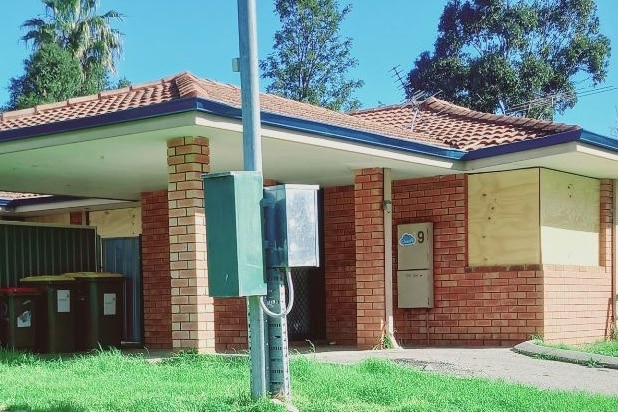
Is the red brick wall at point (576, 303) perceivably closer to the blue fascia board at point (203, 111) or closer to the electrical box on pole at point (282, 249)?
the blue fascia board at point (203, 111)

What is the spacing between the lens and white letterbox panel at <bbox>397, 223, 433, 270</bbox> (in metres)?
13.9

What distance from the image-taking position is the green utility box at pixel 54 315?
44.0 feet

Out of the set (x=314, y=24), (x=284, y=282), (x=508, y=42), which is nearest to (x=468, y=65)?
(x=508, y=42)

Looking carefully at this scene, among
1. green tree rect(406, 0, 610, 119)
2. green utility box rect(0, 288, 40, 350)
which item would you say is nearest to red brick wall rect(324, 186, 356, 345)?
green utility box rect(0, 288, 40, 350)

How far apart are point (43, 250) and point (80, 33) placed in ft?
76.6

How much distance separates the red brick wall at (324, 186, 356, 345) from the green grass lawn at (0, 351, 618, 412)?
520 cm

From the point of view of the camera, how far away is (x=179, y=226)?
34.6 ft

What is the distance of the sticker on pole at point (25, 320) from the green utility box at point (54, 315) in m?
0.18

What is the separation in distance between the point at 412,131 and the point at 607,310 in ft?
13.6

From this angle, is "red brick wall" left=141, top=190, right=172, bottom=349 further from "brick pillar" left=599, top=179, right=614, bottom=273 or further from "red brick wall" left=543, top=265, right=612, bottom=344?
"brick pillar" left=599, top=179, right=614, bottom=273

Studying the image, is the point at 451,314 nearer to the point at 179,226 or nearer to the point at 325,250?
the point at 325,250

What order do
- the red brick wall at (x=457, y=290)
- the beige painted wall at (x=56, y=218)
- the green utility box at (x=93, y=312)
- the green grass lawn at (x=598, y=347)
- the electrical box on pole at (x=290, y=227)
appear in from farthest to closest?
the beige painted wall at (x=56, y=218) → the green utility box at (x=93, y=312) → the red brick wall at (x=457, y=290) → the green grass lawn at (x=598, y=347) → the electrical box on pole at (x=290, y=227)

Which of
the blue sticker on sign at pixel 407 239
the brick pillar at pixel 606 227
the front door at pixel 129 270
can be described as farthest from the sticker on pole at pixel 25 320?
the brick pillar at pixel 606 227

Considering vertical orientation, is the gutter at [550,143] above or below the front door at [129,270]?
above
